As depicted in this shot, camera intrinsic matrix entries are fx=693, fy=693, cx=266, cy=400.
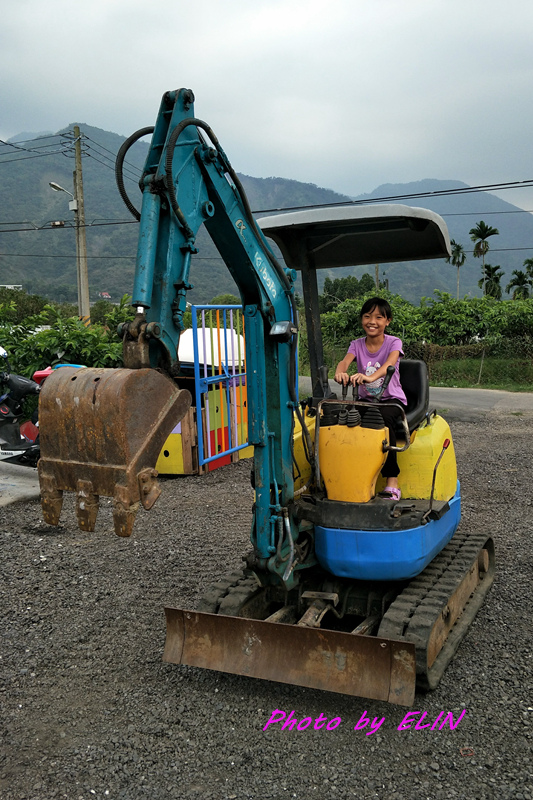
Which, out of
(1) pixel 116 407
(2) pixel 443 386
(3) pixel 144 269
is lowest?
(2) pixel 443 386

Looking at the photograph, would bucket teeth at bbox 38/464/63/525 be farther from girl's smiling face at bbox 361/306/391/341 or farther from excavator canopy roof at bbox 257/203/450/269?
girl's smiling face at bbox 361/306/391/341

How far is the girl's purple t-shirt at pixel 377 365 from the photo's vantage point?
4.34 metres

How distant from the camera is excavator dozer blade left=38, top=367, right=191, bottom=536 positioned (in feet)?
9.16

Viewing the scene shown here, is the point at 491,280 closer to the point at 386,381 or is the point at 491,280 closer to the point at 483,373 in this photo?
the point at 483,373

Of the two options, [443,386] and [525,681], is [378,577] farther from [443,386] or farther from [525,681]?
[443,386]

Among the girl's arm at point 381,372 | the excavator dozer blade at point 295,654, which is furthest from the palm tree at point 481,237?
the excavator dozer blade at point 295,654

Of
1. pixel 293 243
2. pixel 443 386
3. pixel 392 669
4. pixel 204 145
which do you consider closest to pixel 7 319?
pixel 293 243

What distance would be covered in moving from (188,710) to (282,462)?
1.35 metres

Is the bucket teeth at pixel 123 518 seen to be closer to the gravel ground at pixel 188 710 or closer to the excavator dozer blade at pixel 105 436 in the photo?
the excavator dozer blade at pixel 105 436

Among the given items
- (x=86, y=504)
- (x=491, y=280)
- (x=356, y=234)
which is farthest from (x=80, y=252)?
(x=491, y=280)

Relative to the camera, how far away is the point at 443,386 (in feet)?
66.3

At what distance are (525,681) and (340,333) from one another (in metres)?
22.2

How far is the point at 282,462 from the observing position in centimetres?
380

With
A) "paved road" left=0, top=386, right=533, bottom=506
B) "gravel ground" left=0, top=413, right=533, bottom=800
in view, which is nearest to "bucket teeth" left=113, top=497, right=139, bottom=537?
"gravel ground" left=0, top=413, right=533, bottom=800
